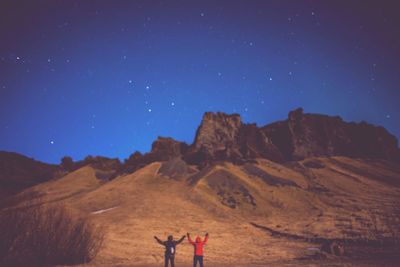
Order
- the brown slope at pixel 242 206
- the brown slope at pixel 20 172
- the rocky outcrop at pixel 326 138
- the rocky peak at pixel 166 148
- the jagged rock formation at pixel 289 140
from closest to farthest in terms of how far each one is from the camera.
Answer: the brown slope at pixel 242 206 → the jagged rock formation at pixel 289 140 → the rocky peak at pixel 166 148 → the brown slope at pixel 20 172 → the rocky outcrop at pixel 326 138

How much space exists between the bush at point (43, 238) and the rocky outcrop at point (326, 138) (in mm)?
77601

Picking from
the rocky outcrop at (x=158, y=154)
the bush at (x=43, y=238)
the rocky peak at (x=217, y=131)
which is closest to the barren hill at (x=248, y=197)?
the rocky peak at (x=217, y=131)

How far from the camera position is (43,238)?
16750 millimetres

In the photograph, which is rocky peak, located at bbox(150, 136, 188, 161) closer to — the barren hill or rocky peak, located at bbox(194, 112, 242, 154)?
the barren hill

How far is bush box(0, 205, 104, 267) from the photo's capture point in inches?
607

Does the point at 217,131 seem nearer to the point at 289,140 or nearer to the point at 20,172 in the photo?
the point at 289,140

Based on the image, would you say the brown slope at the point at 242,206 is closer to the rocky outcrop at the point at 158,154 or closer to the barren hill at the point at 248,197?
the barren hill at the point at 248,197

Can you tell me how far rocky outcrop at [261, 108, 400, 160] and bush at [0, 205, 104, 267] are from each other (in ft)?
255

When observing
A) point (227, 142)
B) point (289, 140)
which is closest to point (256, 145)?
point (227, 142)

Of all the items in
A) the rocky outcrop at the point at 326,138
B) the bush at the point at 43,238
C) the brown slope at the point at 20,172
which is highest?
the rocky outcrop at the point at 326,138

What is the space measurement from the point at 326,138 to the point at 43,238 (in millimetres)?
96711

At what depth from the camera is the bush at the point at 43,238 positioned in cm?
1542

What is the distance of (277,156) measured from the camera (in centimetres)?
8462

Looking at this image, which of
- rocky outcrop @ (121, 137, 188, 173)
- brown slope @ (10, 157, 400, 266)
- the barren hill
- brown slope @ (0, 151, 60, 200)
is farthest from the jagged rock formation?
brown slope @ (0, 151, 60, 200)
